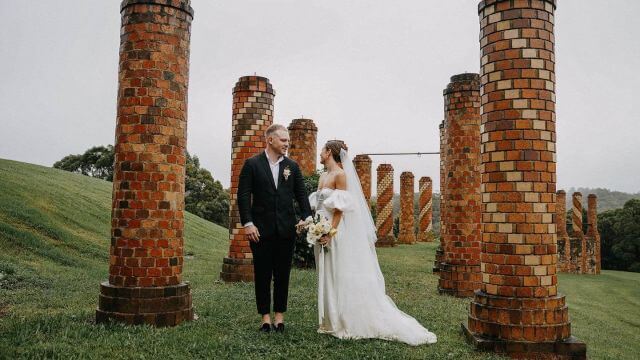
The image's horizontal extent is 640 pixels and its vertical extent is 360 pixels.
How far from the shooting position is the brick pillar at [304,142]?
15.9 meters

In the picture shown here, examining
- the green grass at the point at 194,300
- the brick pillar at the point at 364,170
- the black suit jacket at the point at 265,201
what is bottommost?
the green grass at the point at 194,300

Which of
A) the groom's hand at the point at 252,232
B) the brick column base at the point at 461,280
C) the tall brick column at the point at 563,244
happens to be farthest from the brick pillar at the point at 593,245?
the groom's hand at the point at 252,232

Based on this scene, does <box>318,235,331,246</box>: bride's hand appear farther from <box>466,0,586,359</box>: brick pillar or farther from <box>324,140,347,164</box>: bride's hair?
<box>466,0,586,359</box>: brick pillar

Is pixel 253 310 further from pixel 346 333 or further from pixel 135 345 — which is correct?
pixel 135 345

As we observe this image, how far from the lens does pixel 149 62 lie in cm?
585

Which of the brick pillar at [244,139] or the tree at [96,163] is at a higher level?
the tree at [96,163]

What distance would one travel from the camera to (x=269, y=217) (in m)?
5.45

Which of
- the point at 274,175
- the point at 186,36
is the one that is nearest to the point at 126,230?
the point at 274,175

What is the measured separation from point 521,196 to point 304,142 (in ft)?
36.9

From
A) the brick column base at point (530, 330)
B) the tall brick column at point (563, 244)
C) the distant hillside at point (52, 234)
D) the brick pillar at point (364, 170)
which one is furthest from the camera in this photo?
the tall brick column at point (563, 244)

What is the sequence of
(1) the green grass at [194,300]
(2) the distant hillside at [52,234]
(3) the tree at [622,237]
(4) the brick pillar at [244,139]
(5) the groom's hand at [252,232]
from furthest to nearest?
(3) the tree at [622,237], (4) the brick pillar at [244,139], (2) the distant hillside at [52,234], (5) the groom's hand at [252,232], (1) the green grass at [194,300]

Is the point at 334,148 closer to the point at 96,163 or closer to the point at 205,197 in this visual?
the point at 205,197

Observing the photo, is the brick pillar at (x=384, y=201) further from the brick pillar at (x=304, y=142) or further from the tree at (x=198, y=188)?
the tree at (x=198, y=188)

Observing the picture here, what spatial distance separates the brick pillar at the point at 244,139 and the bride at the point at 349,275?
4457mm
